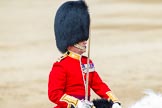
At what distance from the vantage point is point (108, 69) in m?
8.77

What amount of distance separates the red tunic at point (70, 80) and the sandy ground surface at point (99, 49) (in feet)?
10.3

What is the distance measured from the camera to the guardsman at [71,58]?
3.38 meters

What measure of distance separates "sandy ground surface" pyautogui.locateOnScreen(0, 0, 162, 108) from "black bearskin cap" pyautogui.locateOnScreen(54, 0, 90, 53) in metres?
3.30

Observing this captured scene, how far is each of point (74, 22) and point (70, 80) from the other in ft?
1.04

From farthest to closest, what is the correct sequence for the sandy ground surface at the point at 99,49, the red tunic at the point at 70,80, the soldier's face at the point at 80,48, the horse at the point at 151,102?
1. the sandy ground surface at the point at 99,49
2. the soldier's face at the point at 80,48
3. the red tunic at the point at 70,80
4. the horse at the point at 151,102

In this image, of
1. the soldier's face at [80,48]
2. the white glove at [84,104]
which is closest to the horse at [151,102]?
the white glove at [84,104]

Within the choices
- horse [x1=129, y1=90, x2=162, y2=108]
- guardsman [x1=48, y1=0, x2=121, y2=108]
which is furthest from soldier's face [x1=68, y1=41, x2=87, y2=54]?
horse [x1=129, y1=90, x2=162, y2=108]

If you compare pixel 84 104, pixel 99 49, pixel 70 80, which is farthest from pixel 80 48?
pixel 99 49

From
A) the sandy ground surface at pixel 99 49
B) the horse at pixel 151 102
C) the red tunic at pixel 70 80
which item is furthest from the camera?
the sandy ground surface at pixel 99 49

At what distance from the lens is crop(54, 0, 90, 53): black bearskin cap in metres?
3.45

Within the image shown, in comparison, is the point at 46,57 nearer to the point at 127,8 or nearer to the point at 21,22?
the point at 21,22

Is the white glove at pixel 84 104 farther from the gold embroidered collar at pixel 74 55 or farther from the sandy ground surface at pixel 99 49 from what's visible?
the sandy ground surface at pixel 99 49

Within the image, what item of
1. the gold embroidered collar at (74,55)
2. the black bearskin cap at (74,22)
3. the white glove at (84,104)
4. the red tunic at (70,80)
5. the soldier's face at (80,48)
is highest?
the black bearskin cap at (74,22)

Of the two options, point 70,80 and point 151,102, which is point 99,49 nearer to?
point 70,80
